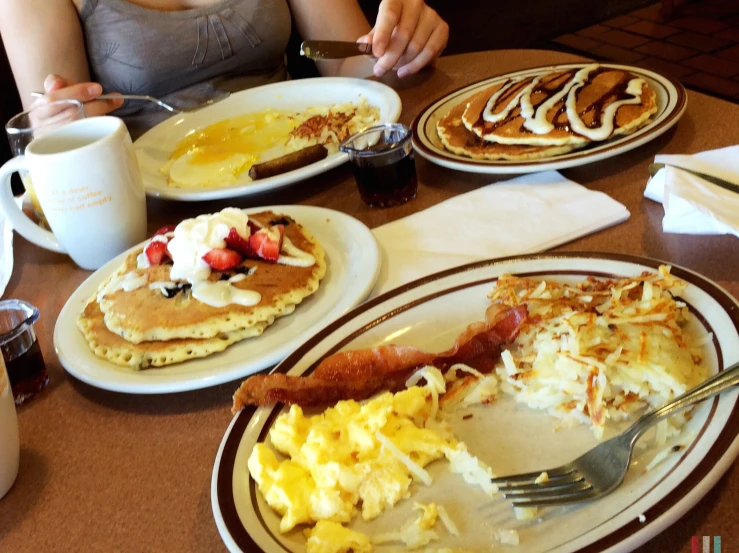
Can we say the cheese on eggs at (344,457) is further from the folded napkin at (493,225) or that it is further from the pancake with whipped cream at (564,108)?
the pancake with whipped cream at (564,108)

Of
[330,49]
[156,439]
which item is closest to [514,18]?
[330,49]

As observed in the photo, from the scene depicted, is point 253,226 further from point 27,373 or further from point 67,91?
point 67,91

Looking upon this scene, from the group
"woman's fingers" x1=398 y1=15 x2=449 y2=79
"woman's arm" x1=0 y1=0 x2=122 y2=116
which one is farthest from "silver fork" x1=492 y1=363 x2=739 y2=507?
"woman's arm" x1=0 y1=0 x2=122 y2=116

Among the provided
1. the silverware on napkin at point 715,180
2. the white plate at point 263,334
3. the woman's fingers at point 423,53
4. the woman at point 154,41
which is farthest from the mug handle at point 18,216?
the silverware on napkin at point 715,180

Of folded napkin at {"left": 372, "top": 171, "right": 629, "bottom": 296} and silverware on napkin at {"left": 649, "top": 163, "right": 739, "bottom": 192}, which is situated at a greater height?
silverware on napkin at {"left": 649, "top": 163, "right": 739, "bottom": 192}

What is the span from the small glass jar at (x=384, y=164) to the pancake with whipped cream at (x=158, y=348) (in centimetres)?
41

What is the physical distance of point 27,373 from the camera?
1061 mm

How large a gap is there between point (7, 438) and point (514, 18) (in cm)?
548

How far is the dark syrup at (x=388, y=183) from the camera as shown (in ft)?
4.43

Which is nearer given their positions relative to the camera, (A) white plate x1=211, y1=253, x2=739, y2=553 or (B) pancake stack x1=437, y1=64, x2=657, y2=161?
(A) white plate x1=211, y1=253, x2=739, y2=553

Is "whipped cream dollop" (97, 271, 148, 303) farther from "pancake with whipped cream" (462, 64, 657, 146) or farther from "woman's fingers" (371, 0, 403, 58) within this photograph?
"woman's fingers" (371, 0, 403, 58)

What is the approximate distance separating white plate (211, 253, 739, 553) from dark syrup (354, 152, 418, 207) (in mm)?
375

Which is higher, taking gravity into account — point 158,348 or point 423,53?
point 423,53

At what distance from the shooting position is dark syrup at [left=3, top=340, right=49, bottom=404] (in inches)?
41.2
